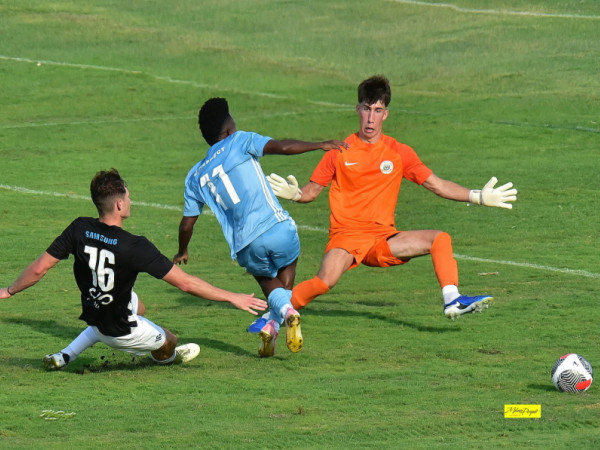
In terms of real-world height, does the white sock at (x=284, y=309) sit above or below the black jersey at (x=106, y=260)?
below

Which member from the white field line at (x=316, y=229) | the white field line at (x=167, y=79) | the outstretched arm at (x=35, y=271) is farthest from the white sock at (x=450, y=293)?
the white field line at (x=167, y=79)

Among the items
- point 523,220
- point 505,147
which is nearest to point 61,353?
point 523,220

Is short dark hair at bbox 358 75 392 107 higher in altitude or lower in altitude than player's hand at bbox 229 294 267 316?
higher

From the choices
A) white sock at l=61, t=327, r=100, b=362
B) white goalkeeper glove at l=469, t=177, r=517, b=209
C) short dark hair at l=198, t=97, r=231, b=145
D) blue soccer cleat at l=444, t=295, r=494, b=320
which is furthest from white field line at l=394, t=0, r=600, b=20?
white sock at l=61, t=327, r=100, b=362

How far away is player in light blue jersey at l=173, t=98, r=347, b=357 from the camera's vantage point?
9.74 meters

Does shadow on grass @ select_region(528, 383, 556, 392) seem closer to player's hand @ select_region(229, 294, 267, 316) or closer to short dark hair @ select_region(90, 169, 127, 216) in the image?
player's hand @ select_region(229, 294, 267, 316)

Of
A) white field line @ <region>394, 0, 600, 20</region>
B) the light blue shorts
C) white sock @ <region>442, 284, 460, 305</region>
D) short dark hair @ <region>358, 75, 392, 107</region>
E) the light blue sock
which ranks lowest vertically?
the light blue sock

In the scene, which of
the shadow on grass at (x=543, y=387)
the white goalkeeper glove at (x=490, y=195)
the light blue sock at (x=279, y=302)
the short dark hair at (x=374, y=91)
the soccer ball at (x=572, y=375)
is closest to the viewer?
the soccer ball at (x=572, y=375)

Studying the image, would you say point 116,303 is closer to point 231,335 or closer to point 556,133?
point 231,335

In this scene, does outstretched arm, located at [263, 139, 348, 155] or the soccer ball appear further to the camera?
outstretched arm, located at [263, 139, 348, 155]

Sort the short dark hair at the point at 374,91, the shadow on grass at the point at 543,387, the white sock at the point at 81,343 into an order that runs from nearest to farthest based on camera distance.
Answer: the shadow on grass at the point at 543,387
the white sock at the point at 81,343
the short dark hair at the point at 374,91

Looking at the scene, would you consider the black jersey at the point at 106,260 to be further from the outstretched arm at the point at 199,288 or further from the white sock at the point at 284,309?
the white sock at the point at 284,309

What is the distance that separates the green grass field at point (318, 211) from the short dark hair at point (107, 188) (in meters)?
1.37

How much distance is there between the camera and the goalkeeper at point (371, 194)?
10695 millimetres
